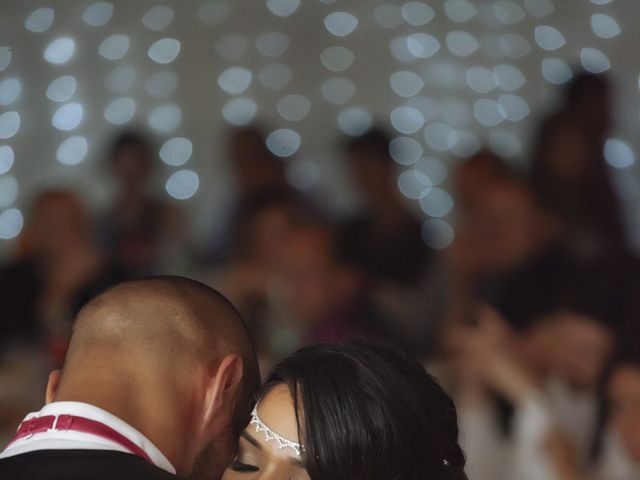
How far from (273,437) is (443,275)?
1.89 metres

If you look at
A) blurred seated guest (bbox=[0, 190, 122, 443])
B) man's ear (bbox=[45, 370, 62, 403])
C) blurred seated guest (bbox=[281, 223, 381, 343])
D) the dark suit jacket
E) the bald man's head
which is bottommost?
blurred seated guest (bbox=[0, 190, 122, 443])

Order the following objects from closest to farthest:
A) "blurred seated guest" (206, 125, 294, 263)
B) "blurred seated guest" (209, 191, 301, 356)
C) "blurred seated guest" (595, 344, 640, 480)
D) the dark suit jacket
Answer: the dark suit jacket → "blurred seated guest" (595, 344, 640, 480) → "blurred seated guest" (209, 191, 301, 356) → "blurred seated guest" (206, 125, 294, 263)

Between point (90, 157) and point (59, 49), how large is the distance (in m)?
0.36

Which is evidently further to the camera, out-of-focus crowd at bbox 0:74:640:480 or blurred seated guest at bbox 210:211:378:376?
blurred seated guest at bbox 210:211:378:376

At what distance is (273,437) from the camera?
1.16 meters

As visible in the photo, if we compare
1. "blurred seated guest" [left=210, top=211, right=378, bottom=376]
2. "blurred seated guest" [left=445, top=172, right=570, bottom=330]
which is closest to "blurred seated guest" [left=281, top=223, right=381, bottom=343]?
"blurred seated guest" [left=210, top=211, right=378, bottom=376]

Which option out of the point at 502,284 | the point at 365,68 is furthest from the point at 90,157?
the point at 502,284

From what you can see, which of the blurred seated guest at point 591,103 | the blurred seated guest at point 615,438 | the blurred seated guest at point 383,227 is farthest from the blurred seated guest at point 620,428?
the blurred seated guest at point 591,103

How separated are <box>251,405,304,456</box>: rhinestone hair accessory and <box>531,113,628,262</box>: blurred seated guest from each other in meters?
1.80

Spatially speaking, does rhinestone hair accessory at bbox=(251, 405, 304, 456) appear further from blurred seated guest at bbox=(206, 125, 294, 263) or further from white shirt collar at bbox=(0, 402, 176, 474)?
blurred seated guest at bbox=(206, 125, 294, 263)

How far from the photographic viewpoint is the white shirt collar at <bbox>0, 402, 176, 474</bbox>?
40.4 inches

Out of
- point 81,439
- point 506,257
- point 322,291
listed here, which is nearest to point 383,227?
point 322,291

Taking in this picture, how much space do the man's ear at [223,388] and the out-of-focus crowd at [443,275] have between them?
1060 millimetres

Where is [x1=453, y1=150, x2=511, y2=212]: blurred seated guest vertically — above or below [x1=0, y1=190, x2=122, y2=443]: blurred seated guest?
above
